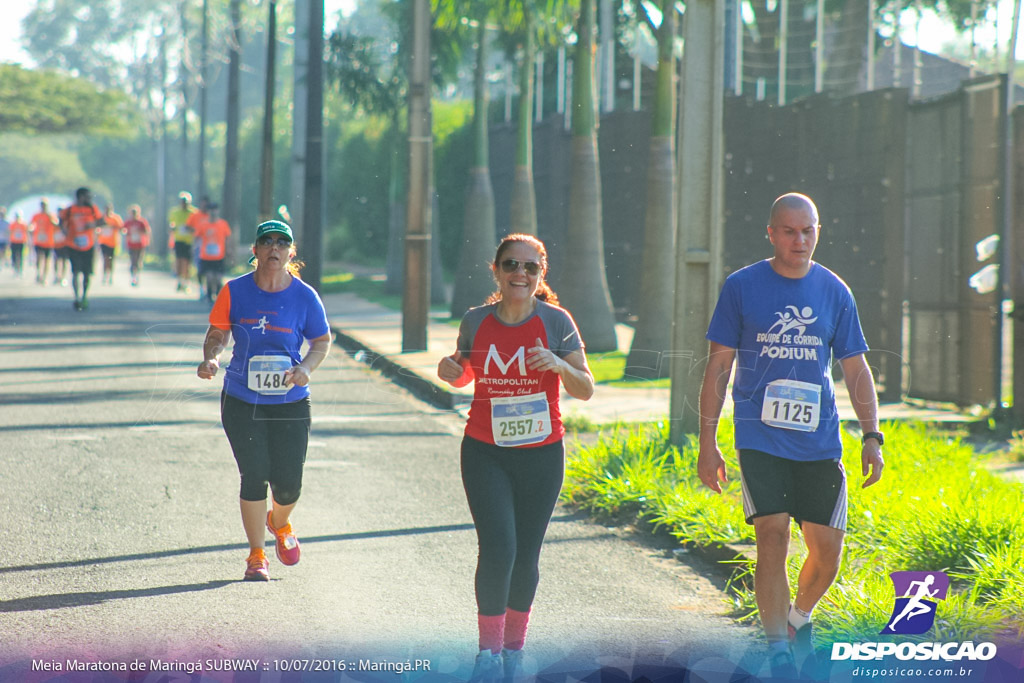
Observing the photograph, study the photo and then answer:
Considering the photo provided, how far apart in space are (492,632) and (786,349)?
56.4 inches

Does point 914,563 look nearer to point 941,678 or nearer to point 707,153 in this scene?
point 941,678

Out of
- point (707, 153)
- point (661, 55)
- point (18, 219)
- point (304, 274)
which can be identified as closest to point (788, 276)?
point (707, 153)

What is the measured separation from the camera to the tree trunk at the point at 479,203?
2256 centimetres

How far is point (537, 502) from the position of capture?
16.0 ft

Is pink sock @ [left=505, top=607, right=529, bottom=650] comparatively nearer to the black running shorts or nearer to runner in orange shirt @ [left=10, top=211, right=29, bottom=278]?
the black running shorts

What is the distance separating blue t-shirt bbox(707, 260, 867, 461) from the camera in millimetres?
4887

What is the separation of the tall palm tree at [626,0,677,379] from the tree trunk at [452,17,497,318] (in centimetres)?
743

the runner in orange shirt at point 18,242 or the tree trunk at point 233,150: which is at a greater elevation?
the tree trunk at point 233,150

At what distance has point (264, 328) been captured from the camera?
598 centimetres

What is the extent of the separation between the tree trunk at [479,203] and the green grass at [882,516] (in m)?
12.9

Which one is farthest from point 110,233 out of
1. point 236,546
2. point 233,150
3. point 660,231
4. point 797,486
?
point 797,486

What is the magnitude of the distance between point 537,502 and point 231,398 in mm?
1873

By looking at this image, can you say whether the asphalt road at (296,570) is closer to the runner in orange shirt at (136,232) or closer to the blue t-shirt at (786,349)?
the blue t-shirt at (786,349)

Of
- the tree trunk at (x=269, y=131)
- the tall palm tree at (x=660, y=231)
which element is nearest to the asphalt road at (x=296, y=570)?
the tall palm tree at (x=660, y=231)
